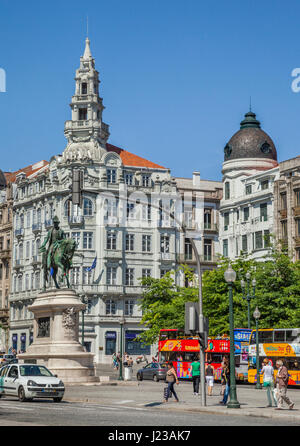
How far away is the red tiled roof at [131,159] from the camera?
98.0 metres

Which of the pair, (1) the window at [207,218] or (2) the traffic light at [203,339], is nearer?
(2) the traffic light at [203,339]

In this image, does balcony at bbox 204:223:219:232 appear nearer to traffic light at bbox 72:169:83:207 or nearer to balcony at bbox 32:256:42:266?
balcony at bbox 32:256:42:266

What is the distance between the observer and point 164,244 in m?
94.4

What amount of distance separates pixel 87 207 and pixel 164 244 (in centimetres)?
1014

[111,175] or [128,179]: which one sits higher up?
[111,175]

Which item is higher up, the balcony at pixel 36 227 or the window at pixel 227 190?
the window at pixel 227 190

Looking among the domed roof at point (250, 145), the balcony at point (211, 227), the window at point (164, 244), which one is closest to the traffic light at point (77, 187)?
the domed roof at point (250, 145)

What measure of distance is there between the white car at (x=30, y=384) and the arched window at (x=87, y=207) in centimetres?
6051

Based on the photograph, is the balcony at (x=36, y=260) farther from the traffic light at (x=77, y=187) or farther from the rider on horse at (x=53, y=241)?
the traffic light at (x=77, y=187)

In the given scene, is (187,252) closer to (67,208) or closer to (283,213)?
(67,208)

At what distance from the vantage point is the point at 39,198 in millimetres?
96750

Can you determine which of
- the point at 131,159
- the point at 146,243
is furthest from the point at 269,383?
the point at 131,159

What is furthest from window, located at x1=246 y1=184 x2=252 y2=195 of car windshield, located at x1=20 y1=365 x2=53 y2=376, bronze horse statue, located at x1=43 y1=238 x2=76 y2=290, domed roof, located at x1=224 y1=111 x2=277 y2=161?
car windshield, located at x1=20 y1=365 x2=53 y2=376
